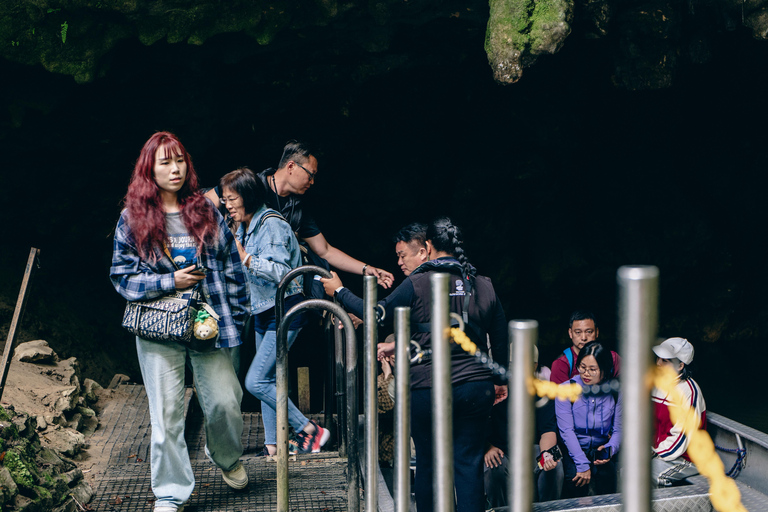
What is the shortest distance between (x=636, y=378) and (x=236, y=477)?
2722 mm

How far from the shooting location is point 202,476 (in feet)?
12.5

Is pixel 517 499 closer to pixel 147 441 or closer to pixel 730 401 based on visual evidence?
pixel 147 441

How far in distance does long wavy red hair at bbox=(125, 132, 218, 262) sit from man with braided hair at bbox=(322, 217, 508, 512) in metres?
0.95

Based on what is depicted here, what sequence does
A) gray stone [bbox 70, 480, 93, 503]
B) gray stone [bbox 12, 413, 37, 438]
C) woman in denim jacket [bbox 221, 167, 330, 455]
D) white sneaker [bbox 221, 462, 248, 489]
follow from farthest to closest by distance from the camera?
1. woman in denim jacket [bbox 221, 167, 330, 455]
2. gray stone [bbox 12, 413, 37, 438]
3. white sneaker [bbox 221, 462, 248, 489]
4. gray stone [bbox 70, 480, 93, 503]

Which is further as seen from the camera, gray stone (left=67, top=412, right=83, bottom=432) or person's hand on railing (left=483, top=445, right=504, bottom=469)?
gray stone (left=67, top=412, right=83, bottom=432)

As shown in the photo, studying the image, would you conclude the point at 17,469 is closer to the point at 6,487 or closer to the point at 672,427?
the point at 6,487

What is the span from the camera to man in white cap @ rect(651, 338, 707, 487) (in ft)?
13.9

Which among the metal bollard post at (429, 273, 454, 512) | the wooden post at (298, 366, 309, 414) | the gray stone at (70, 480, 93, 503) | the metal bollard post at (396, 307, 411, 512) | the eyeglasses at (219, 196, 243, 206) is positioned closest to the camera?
the metal bollard post at (429, 273, 454, 512)

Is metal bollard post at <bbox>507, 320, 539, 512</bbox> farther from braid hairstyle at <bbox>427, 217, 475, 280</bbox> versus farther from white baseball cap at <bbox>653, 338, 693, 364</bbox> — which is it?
white baseball cap at <bbox>653, 338, 693, 364</bbox>

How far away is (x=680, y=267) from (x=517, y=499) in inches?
337

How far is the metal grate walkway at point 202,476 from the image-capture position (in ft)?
11.1

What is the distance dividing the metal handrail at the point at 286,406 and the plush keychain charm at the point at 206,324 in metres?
0.33

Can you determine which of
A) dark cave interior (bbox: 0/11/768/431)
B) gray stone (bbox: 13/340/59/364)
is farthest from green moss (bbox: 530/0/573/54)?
gray stone (bbox: 13/340/59/364)

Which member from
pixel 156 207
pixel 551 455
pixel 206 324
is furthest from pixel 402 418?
pixel 551 455
